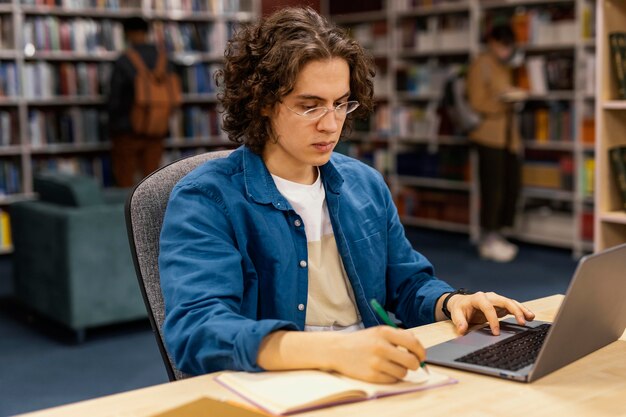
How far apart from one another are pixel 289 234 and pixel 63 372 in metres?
2.32

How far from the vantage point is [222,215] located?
1523 millimetres

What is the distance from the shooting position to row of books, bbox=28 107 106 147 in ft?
21.0

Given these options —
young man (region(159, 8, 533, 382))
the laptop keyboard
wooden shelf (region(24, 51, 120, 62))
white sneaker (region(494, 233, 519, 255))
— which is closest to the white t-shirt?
young man (region(159, 8, 533, 382))

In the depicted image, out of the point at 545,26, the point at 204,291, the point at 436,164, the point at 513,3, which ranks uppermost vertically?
the point at 513,3

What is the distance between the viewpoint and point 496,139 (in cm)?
581

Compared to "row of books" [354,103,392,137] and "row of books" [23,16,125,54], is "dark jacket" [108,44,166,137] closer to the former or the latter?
"row of books" [23,16,125,54]

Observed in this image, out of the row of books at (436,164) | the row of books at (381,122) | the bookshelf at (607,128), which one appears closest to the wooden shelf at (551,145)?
the row of books at (436,164)

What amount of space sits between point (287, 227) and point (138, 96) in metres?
4.71

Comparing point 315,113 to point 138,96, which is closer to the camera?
point 315,113

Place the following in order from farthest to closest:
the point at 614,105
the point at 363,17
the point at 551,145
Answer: the point at 363,17, the point at 551,145, the point at 614,105

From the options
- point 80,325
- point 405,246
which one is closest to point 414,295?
point 405,246

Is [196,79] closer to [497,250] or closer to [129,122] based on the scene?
[129,122]

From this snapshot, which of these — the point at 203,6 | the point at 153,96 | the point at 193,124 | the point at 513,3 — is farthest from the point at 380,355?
the point at 203,6

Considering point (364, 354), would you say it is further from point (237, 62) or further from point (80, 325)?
point (80, 325)
